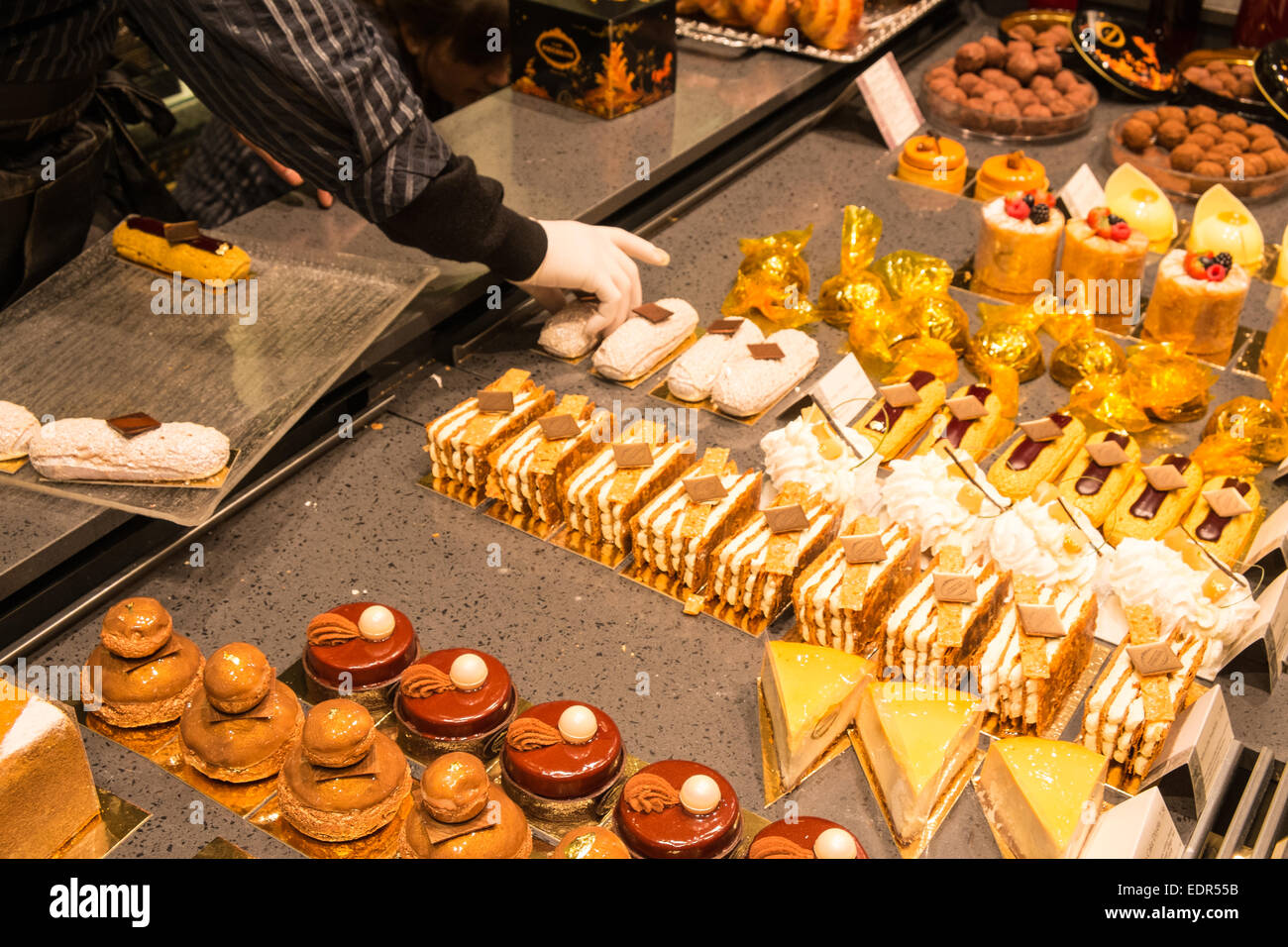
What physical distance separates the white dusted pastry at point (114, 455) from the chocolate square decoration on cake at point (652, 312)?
122cm

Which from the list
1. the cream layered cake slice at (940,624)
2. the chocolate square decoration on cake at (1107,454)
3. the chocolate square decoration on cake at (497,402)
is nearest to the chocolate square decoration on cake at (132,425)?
the chocolate square decoration on cake at (497,402)

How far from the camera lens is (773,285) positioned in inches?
131

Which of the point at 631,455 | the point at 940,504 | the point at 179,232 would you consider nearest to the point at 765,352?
the point at 631,455

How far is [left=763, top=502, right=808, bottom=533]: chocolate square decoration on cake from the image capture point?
2451 millimetres

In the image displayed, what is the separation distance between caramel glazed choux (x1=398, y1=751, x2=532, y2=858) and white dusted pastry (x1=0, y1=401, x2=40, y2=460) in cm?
118

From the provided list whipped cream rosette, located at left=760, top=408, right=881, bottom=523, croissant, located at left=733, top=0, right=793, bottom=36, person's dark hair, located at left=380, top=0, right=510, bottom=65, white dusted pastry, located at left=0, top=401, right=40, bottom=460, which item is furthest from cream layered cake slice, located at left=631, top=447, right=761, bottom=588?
croissant, located at left=733, top=0, right=793, bottom=36

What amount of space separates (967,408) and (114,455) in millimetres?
1884

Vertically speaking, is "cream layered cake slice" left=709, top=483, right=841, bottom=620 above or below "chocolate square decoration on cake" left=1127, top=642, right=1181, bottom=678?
Result: below

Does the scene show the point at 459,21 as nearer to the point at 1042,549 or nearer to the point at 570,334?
the point at 570,334

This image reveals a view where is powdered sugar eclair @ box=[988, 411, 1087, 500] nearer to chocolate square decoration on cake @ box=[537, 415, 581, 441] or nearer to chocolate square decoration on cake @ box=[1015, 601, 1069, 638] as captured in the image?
chocolate square decoration on cake @ box=[1015, 601, 1069, 638]

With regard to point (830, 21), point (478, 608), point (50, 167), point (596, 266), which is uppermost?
point (50, 167)
